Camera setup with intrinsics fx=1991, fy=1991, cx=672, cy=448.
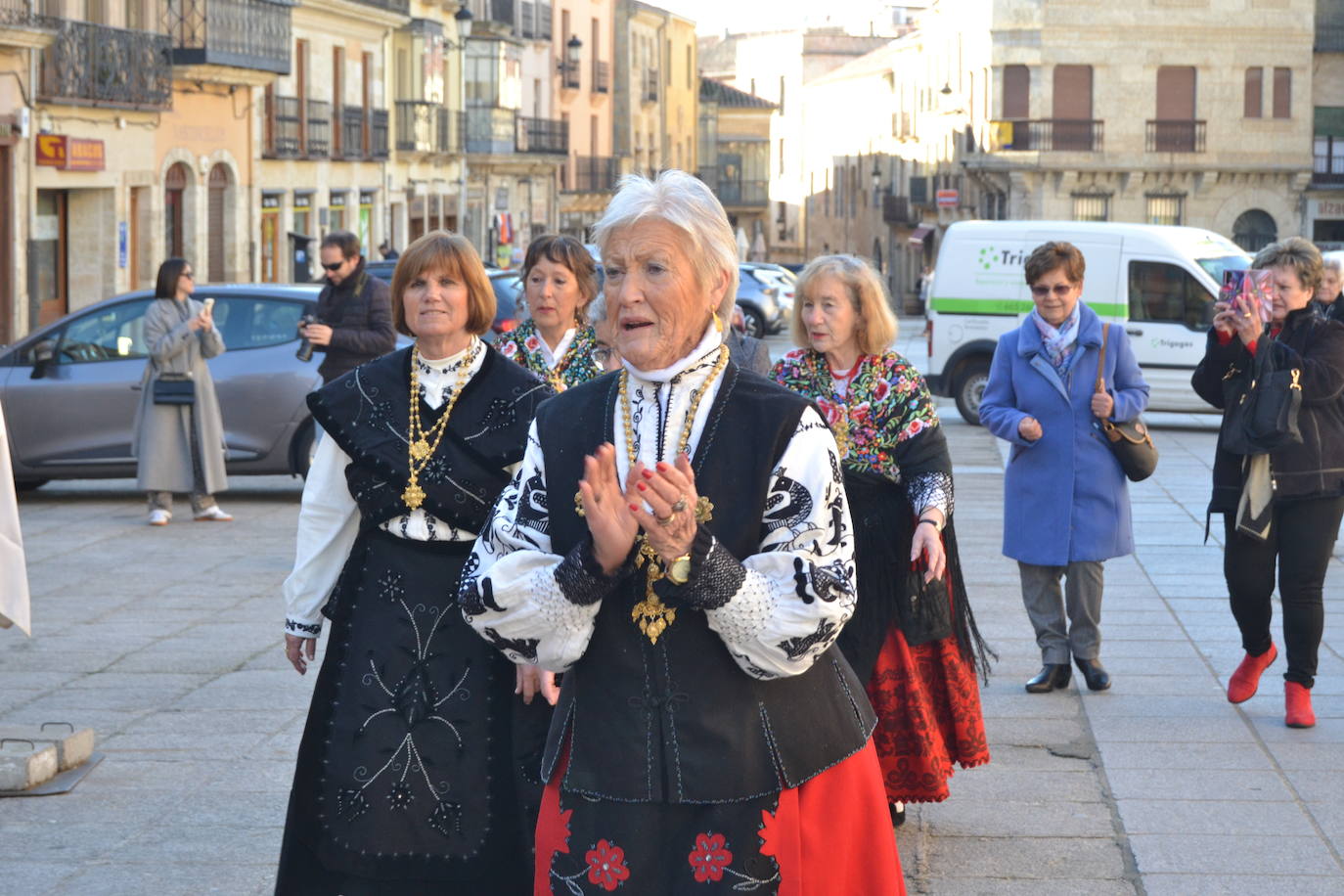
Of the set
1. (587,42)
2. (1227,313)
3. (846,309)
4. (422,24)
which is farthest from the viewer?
(587,42)

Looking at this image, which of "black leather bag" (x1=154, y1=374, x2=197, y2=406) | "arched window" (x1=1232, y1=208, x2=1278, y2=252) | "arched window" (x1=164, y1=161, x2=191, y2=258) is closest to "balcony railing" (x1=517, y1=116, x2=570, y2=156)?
"arched window" (x1=1232, y1=208, x2=1278, y2=252)

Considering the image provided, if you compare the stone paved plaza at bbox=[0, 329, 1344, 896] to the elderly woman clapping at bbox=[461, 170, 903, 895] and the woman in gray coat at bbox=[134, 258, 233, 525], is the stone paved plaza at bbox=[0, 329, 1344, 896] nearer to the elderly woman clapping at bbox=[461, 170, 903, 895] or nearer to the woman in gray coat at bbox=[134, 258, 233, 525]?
the woman in gray coat at bbox=[134, 258, 233, 525]

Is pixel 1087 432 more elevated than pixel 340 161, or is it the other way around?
pixel 340 161

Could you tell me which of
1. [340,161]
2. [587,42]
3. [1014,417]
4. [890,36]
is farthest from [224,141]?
[890,36]

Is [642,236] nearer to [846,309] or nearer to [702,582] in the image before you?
[702,582]

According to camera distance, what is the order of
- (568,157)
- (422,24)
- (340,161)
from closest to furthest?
(340,161) < (422,24) < (568,157)

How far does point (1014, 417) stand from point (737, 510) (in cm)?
451

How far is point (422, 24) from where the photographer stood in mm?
47188

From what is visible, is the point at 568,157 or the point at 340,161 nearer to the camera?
the point at 340,161

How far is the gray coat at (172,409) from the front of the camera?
1291cm

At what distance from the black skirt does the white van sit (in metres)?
15.0

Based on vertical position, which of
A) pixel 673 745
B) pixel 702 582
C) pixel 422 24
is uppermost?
pixel 422 24

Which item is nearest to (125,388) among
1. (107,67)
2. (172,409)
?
(172,409)

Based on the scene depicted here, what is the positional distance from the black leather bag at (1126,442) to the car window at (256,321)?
26.3 feet
